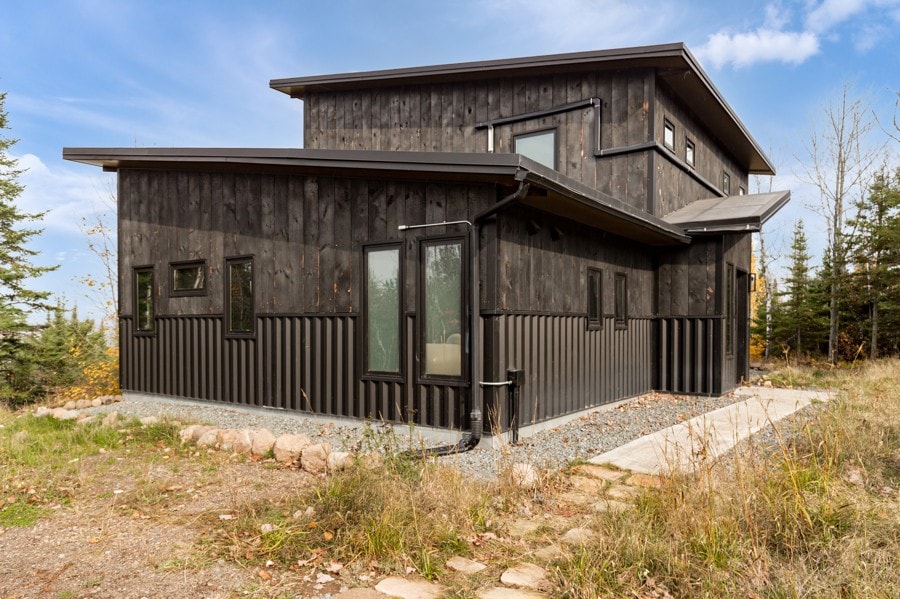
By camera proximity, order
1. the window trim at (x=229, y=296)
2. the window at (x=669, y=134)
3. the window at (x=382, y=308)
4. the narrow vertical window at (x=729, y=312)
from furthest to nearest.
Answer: the narrow vertical window at (x=729, y=312), the window at (x=669, y=134), the window trim at (x=229, y=296), the window at (x=382, y=308)

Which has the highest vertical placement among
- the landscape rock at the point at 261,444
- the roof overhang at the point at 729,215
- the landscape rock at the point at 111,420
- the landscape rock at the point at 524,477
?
the roof overhang at the point at 729,215

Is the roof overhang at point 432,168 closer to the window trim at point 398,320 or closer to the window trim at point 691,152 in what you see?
the window trim at point 398,320

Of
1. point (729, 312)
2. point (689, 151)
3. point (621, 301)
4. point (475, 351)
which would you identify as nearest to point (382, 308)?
point (475, 351)

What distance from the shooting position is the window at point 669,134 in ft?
34.0

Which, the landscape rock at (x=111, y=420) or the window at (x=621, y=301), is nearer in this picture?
the landscape rock at (x=111, y=420)

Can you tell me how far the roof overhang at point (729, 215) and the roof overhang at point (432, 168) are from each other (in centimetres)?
32

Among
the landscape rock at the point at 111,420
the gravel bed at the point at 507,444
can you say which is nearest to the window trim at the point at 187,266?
the gravel bed at the point at 507,444

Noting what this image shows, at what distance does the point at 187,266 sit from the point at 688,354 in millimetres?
8675

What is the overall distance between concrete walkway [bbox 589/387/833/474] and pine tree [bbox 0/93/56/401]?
15323mm

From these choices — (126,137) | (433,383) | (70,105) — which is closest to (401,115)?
(433,383)

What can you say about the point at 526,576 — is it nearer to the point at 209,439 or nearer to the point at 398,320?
the point at 398,320

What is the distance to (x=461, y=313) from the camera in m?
6.57

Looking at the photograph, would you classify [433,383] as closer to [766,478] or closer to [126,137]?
[766,478]

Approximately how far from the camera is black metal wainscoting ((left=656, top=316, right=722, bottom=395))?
10141 mm
